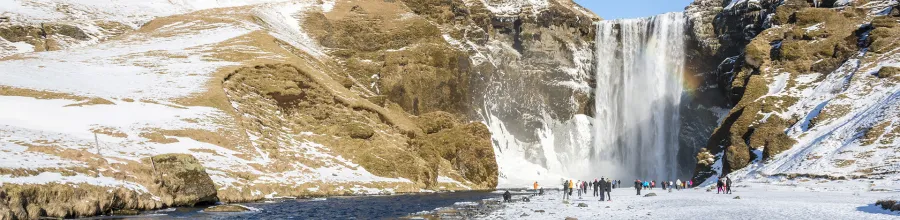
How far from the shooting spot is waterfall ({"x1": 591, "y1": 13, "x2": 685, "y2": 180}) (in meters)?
97.6

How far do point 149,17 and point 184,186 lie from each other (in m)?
89.3

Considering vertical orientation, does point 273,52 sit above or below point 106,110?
above

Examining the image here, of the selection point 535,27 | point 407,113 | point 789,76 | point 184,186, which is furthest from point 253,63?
point 789,76

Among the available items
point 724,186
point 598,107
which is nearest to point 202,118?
point 724,186

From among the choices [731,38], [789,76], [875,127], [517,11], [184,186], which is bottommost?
[184,186]

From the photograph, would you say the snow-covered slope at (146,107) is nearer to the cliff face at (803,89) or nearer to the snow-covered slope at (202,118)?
the snow-covered slope at (202,118)

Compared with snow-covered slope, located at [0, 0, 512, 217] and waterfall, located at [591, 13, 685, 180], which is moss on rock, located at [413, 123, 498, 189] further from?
waterfall, located at [591, 13, 685, 180]

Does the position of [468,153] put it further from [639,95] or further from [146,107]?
[146,107]

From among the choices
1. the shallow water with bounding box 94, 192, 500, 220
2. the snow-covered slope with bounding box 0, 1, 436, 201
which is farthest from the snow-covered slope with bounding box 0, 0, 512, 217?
the shallow water with bounding box 94, 192, 500, 220

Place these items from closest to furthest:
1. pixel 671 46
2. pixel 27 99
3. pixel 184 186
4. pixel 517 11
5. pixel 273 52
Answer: pixel 184 186 → pixel 27 99 → pixel 273 52 → pixel 671 46 → pixel 517 11

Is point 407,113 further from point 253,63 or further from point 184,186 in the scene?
point 184,186

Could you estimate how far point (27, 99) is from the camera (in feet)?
175

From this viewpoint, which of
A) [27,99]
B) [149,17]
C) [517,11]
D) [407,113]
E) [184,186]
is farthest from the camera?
A: [149,17]

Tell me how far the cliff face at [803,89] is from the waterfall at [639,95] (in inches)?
231
